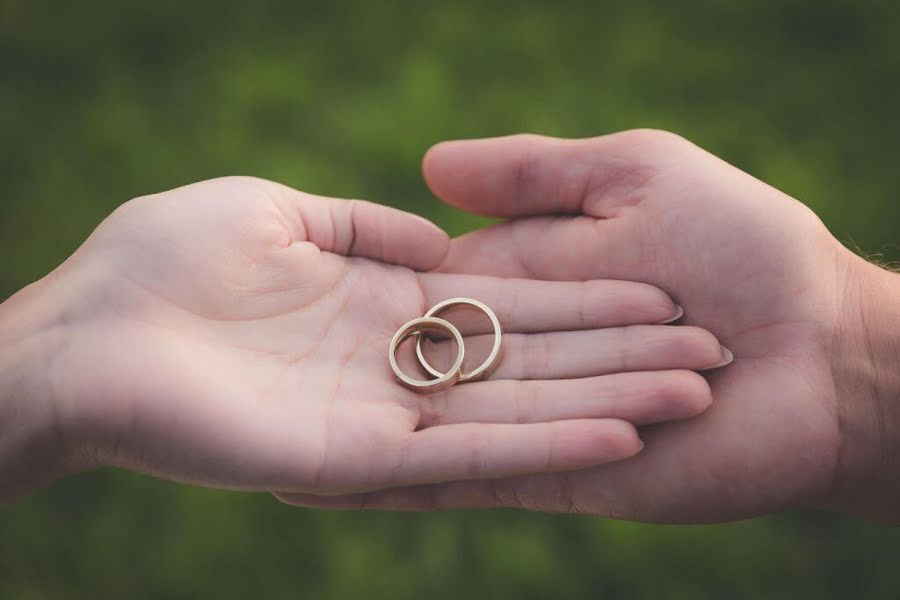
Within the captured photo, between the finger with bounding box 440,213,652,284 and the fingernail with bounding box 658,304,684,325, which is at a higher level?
the finger with bounding box 440,213,652,284

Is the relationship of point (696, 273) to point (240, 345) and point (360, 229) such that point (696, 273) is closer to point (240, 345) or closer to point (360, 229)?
point (360, 229)

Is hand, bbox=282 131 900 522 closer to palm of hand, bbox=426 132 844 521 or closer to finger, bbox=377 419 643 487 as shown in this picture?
palm of hand, bbox=426 132 844 521

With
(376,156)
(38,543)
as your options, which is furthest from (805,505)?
(38,543)

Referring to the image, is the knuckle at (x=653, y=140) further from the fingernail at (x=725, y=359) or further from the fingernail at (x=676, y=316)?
the fingernail at (x=725, y=359)

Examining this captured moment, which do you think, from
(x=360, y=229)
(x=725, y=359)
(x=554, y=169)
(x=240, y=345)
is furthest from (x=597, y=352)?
(x=240, y=345)

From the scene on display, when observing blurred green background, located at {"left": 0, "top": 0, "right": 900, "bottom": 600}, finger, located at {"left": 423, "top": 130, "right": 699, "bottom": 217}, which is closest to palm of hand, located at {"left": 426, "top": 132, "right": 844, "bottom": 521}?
finger, located at {"left": 423, "top": 130, "right": 699, "bottom": 217}

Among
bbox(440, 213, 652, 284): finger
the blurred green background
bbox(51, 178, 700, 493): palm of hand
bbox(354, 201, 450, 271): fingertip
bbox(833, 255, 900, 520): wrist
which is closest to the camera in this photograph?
bbox(51, 178, 700, 493): palm of hand

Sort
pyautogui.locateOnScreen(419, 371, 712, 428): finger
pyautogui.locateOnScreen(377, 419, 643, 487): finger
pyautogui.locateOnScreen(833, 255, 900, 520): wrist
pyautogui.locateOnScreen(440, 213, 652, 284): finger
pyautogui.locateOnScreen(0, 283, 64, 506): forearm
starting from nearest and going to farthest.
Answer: pyautogui.locateOnScreen(0, 283, 64, 506): forearm
pyautogui.locateOnScreen(377, 419, 643, 487): finger
pyautogui.locateOnScreen(419, 371, 712, 428): finger
pyautogui.locateOnScreen(833, 255, 900, 520): wrist
pyautogui.locateOnScreen(440, 213, 652, 284): finger
